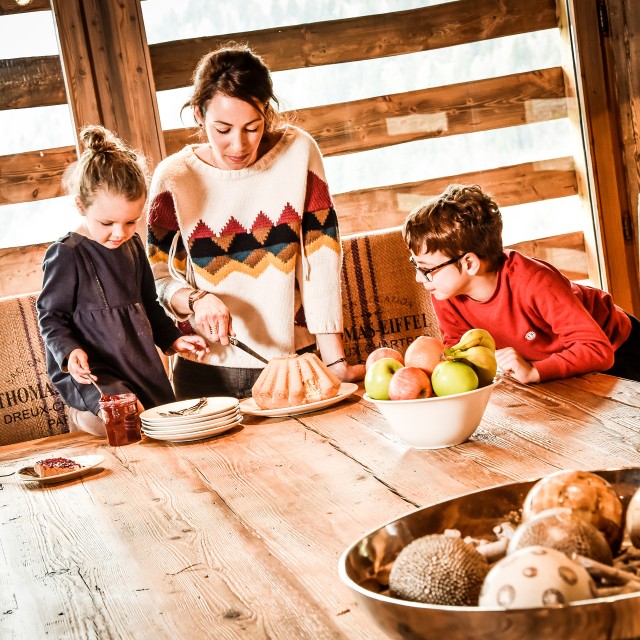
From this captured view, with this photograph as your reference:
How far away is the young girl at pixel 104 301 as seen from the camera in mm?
2240

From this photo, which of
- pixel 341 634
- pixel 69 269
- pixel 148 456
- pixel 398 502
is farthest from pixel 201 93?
pixel 341 634

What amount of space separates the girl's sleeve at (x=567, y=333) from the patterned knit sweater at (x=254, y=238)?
54 centimetres

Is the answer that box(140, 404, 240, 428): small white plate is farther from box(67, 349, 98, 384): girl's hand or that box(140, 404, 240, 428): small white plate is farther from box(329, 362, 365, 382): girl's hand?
box(329, 362, 365, 382): girl's hand

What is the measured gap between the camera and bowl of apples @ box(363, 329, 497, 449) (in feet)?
4.81

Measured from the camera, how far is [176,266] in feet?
7.54

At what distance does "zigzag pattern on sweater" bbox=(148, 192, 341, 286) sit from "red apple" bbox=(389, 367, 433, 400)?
89 centimetres

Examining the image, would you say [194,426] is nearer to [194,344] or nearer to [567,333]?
[194,344]

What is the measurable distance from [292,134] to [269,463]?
1.10 metres

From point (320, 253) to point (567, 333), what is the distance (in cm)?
67

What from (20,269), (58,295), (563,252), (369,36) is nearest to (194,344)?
(58,295)

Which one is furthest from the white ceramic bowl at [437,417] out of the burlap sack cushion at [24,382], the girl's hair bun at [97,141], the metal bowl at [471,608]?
the burlap sack cushion at [24,382]

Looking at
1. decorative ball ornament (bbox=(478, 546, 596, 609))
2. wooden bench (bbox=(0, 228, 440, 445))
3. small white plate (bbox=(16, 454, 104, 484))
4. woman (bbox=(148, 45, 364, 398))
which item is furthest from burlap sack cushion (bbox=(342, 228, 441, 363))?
decorative ball ornament (bbox=(478, 546, 596, 609))

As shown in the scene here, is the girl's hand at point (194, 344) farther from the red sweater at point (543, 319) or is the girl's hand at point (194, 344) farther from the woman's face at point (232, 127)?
the red sweater at point (543, 319)

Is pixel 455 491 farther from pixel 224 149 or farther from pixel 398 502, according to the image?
pixel 224 149
